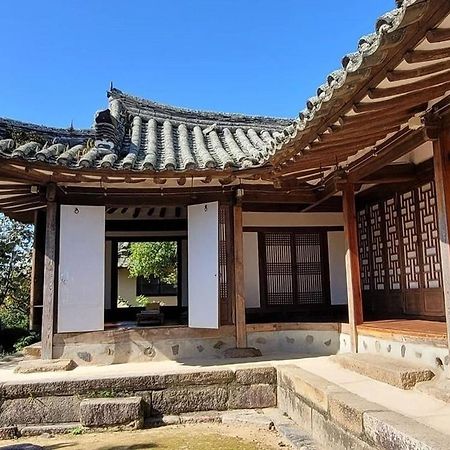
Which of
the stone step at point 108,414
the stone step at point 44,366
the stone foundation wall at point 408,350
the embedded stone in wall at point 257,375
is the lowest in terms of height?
the stone step at point 108,414

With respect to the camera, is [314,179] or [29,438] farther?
[314,179]

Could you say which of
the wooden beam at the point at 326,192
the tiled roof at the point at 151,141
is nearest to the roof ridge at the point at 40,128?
the tiled roof at the point at 151,141

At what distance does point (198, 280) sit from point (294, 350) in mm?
2060

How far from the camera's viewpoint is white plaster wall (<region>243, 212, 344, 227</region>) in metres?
9.60

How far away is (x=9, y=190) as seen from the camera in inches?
315

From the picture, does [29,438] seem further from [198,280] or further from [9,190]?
[9,190]

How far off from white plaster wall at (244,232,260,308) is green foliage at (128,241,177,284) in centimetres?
909

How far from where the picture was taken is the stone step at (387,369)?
4.95 meters

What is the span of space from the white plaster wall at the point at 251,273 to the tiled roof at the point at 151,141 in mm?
1881

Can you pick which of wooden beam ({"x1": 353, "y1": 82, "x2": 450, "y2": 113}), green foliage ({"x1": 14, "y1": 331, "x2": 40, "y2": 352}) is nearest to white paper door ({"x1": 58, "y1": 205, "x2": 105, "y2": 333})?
green foliage ({"x1": 14, "y1": 331, "x2": 40, "y2": 352})

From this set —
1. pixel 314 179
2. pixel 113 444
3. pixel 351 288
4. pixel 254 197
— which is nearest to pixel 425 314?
pixel 351 288

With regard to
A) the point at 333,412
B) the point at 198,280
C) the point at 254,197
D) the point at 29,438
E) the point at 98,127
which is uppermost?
the point at 98,127

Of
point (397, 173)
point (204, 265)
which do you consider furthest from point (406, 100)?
point (204, 265)

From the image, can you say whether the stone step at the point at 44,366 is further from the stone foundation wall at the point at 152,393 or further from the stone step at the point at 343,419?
the stone step at the point at 343,419
